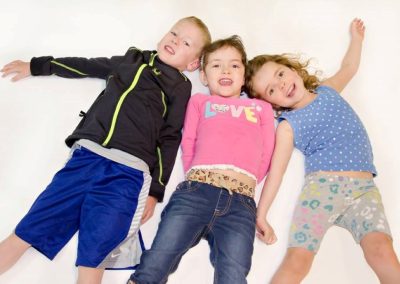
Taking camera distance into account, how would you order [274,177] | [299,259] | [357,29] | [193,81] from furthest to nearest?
[357,29] < [193,81] < [274,177] < [299,259]

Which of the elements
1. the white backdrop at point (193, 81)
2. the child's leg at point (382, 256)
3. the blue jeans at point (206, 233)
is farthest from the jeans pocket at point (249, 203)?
the child's leg at point (382, 256)

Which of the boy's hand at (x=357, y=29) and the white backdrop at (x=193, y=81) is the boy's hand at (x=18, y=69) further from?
the boy's hand at (x=357, y=29)

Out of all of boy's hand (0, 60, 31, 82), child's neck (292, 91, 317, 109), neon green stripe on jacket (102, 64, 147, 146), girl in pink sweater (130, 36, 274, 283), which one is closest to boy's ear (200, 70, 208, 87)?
girl in pink sweater (130, 36, 274, 283)

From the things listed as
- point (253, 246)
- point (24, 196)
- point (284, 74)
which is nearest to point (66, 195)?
point (24, 196)

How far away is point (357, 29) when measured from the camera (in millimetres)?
1619

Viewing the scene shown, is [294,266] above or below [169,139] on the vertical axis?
below

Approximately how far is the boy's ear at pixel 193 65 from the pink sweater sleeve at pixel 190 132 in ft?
0.53

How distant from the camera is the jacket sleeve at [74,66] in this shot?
4.61ft

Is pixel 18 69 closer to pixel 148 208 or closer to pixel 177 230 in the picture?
pixel 148 208

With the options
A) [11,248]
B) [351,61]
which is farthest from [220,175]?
[351,61]

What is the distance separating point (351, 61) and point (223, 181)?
720 mm

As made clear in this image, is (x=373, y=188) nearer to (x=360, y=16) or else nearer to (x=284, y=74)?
(x=284, y=74)

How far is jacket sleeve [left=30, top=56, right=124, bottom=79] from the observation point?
1.41m

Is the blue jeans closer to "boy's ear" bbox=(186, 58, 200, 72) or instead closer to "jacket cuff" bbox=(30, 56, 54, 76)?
"boy's ear" bbox=(186, 58, 200, 72)
